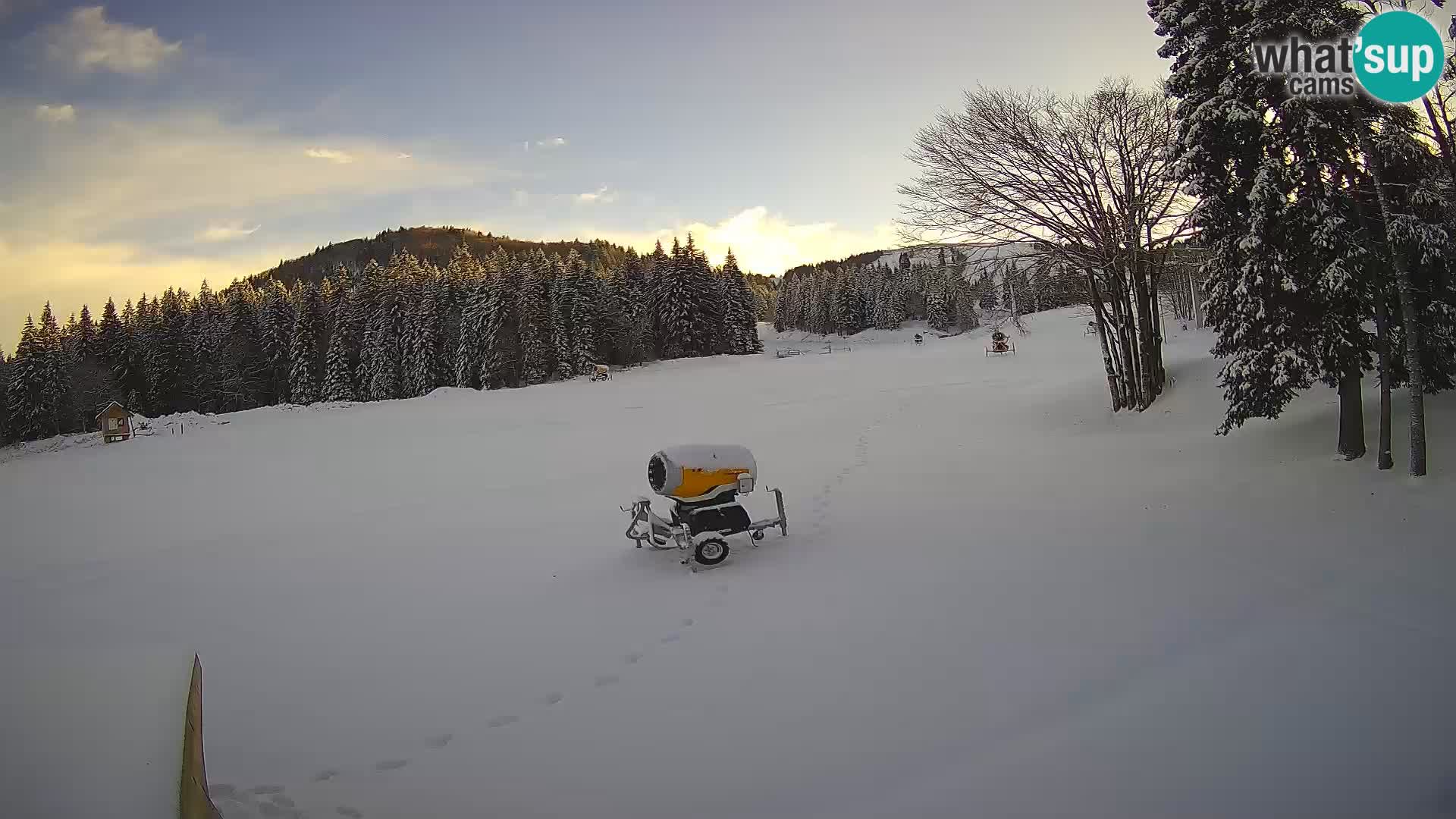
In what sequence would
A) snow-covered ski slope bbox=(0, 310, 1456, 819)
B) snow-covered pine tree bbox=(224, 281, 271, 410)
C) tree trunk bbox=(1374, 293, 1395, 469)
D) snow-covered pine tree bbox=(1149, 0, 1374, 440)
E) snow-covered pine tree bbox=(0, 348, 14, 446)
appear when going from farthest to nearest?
snow-covered pine tree bbox=(224, 281, 271, 410) → snow-covered pine tree bbox=(0, 348, 14, 446) → snow-covered pine tree bbox=(1149, 0, 1374, 440) → tree trunk bbox=(1374, 293, 1395, 469) → snow-covered ski slope bbox=(0, 310, 1456, 819)

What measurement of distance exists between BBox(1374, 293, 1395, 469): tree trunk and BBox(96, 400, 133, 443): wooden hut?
4150cm

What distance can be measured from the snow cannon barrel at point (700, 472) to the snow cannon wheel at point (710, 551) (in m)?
0.58

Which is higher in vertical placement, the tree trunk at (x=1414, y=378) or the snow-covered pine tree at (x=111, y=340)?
the snow-covered pine tree at (x=111, y=340)

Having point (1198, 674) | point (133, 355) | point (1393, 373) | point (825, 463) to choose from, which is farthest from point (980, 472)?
point (133, 355)

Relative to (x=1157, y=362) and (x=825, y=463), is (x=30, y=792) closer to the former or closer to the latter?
(x=825, y=463)

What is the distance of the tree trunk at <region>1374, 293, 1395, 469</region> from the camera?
855 centimetres

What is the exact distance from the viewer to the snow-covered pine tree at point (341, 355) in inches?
1906

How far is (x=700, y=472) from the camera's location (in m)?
8.07

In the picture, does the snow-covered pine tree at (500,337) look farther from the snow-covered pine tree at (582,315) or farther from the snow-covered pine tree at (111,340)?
the snow-covered pine tree at (111,340)

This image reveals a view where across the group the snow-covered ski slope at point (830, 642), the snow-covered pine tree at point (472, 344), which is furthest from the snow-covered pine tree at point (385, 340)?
the snow-covered ski slope at point (830, 642)

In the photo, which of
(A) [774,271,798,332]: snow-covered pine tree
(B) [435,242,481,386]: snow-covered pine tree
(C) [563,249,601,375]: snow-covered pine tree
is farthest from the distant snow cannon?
(A) [774,271,798,332]: snow-covered pine tree

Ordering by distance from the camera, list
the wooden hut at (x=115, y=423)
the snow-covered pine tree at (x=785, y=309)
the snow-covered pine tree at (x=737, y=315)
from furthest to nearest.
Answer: the snow-covered pine tree at (x=785, y=309), the snow-covered pine tree at (x=737, y=315), the wooden hut at (x=115, y=423)

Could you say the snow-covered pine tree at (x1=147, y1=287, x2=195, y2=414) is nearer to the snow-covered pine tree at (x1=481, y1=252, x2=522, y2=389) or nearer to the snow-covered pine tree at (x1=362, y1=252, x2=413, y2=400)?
the snow-covered pine tree at (x1=362, y1=252, x2=413, y2=400)

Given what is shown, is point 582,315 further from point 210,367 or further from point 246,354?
point 210,367
